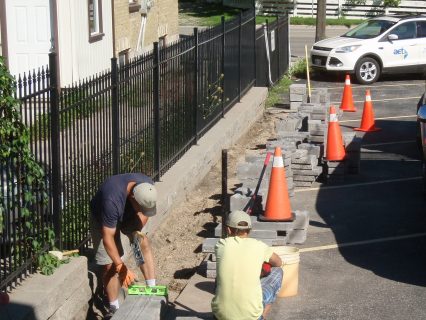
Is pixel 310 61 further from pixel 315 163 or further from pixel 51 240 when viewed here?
pixel 51 240

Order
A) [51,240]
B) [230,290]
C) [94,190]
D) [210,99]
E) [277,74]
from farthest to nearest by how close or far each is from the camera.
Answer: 1. [277,74]
2. [210,99]
3. [94,190]
4. [51,240]
5. [230,290]

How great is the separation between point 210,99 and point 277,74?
8.35 meters

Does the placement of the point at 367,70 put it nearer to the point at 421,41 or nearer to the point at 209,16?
the point at 421,41

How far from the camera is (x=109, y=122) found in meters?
9.47

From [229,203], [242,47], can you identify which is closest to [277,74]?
[242,47]

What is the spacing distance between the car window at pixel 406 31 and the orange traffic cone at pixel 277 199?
14.0 metres

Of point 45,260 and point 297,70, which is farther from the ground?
point 45,260

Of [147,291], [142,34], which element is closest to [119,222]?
[147,291]

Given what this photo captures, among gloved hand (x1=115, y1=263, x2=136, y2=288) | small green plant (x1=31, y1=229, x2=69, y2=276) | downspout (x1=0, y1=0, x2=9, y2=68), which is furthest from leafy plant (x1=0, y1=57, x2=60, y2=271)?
downspout (x1=0, y1=0, x2=9, y2=68)

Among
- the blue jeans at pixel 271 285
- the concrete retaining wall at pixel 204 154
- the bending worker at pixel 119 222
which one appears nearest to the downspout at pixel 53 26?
the concrete retaining wall at pixel 204 154

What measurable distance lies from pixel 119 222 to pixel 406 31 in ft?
55.5

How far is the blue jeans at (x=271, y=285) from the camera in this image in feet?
23.4

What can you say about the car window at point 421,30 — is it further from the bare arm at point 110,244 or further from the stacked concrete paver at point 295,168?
the bare arm at point 110,244

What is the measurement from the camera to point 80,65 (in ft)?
58.1
